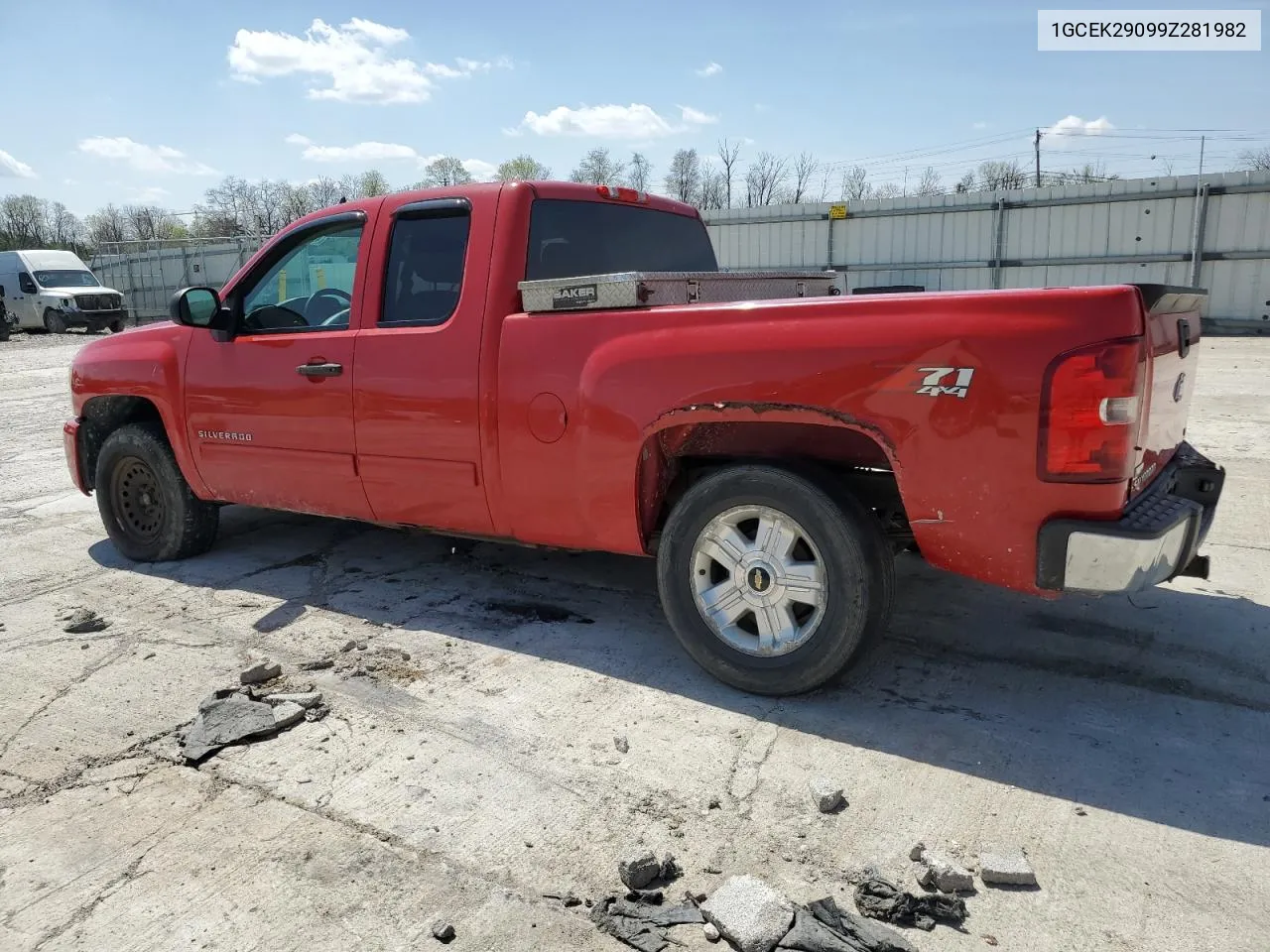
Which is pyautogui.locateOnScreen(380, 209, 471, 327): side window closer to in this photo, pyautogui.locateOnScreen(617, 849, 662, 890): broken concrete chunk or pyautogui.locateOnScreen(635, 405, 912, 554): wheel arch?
pyautogui.locateOnScreen(635, 405, 912, 554): wheel arch

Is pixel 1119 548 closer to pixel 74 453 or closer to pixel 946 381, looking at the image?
pixel 946 381

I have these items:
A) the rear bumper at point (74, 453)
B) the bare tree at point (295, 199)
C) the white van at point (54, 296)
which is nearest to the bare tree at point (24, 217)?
the bare tree at point (295, 199)

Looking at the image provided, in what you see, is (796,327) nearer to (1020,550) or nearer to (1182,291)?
(1020,550)

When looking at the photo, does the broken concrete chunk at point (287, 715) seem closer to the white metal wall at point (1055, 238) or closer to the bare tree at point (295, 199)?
the white metal wall at point (1055, 238)

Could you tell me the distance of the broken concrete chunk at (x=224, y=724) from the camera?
10.7ft

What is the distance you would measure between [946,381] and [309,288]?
11.3 ft

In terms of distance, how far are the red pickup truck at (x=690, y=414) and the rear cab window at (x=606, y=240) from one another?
1cm

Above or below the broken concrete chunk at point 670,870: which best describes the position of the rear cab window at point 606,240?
above

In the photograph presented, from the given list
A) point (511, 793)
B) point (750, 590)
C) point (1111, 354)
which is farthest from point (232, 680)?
point (1111, 354)

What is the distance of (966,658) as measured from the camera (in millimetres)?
3838

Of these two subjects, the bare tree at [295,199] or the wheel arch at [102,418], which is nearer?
the wheel arch at [102,418]

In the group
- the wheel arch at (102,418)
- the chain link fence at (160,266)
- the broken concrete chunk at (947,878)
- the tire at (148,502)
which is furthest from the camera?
the chain link fence at (160,266)

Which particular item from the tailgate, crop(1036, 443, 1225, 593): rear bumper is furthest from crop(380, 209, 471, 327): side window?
the tailgate

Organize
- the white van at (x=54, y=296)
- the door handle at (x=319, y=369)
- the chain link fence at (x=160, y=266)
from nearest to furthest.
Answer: the door handle at (x=319, y=369), the white van at (x=54, y=296), the chain link fence at (x=160, y=266)
